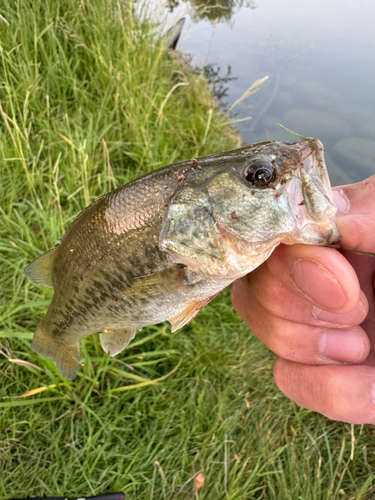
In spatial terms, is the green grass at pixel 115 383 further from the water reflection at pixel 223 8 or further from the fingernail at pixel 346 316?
the water reflection at pixel 223 8

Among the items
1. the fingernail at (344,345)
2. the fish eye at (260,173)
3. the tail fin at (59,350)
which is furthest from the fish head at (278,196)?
the tail fin at (59,350)

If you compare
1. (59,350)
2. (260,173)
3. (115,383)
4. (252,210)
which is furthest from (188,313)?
(115,383)

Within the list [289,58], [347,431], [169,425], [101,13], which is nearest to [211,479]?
[169,425]

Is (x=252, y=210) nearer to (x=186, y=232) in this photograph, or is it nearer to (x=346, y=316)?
(x=186, y=232)

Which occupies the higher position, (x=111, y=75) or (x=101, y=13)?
(x=101, y=13)

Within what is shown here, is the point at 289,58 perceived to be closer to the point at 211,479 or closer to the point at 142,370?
the point at 142,370

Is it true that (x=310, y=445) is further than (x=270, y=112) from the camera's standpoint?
No
